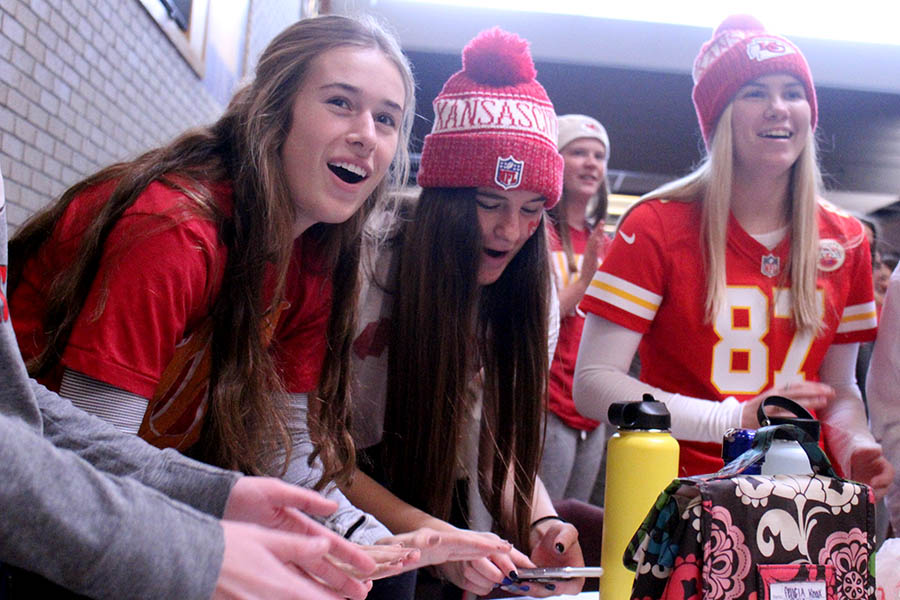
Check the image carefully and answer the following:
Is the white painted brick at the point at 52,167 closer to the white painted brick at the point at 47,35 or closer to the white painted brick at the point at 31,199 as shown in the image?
the white painted brick at the point at 31,199

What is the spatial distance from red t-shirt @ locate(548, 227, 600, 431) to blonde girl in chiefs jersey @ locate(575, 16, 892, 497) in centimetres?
59

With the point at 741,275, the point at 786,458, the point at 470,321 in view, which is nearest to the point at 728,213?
the point at 741,275

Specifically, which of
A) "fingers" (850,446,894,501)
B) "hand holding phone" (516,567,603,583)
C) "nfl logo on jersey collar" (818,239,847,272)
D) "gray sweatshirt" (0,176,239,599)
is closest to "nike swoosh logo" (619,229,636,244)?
"nfl logo on jersey collar" (818,239,847,272)

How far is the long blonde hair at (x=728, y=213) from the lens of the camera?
1518 mm

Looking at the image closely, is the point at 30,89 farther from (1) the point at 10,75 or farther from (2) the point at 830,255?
(2) the point at 830,255

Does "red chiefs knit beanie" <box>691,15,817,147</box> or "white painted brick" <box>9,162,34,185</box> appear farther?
"white painted brick" <box>9,162,34,185</box>

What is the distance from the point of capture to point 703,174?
5.40 feet

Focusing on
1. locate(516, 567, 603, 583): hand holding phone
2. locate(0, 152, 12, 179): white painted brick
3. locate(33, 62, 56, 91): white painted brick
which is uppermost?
locate(33, 62, 56, 91): white painted brick

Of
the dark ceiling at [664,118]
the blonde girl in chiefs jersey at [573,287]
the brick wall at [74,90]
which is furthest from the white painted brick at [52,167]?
the dark ceiling at [664,118]

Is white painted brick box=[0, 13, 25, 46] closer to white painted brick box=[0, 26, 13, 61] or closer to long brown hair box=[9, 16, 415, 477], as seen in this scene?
white painted brick box=[0, 26, 13, 61]

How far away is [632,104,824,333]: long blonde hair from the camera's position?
152 centimetres

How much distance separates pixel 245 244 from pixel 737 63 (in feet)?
3.44

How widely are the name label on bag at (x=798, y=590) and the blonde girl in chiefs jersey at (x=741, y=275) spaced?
0.74 metres

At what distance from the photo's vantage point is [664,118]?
18.5 ft
